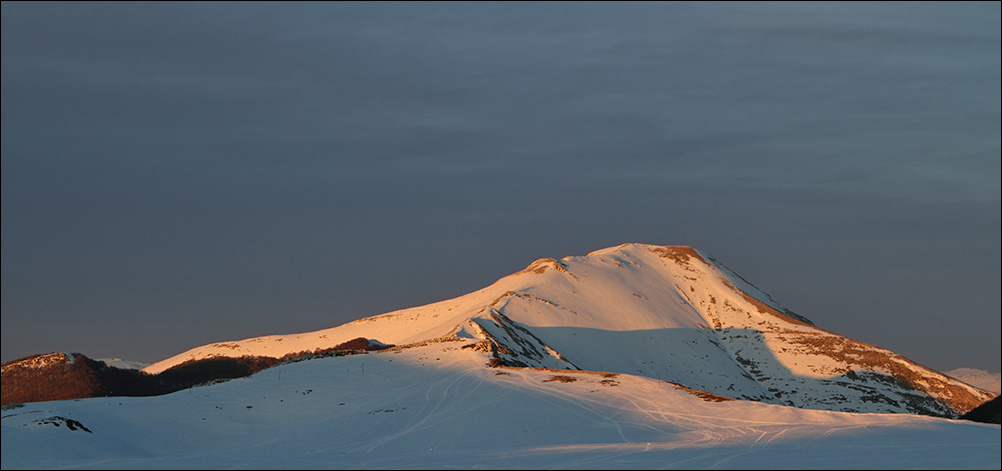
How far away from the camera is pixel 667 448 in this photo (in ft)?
109

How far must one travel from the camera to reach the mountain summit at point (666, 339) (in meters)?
85.8

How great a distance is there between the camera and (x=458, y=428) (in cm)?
3856

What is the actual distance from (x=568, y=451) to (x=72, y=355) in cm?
3452

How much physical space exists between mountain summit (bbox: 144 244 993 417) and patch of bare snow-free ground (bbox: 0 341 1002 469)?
918 inches

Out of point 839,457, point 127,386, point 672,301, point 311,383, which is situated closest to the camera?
point 839,457

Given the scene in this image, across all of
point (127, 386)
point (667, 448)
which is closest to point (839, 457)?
point (667, 448)

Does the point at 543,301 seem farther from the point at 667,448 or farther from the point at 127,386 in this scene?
the point at 667,448

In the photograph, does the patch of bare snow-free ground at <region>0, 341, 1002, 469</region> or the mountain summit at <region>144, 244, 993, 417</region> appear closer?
the patch of bare snow-free ground at <region>0, 341, 1002, 469</region>

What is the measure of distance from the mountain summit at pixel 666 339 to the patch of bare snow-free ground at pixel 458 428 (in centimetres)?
2332

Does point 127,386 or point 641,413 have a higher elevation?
point 127,386

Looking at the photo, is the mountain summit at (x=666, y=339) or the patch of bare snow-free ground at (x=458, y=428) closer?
the patch of bare snow-free ground at (x=458, y=428)

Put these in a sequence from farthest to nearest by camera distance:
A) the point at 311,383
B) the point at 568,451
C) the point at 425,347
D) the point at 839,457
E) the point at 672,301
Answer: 1. the point at 672,301
2. the point at 425,347
3. the point at 311,383
4. the point at 568,451
5. the point at 839,457

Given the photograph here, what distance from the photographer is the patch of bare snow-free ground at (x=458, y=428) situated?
3002 cm

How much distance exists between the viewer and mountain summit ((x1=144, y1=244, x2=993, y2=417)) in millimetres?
85812
